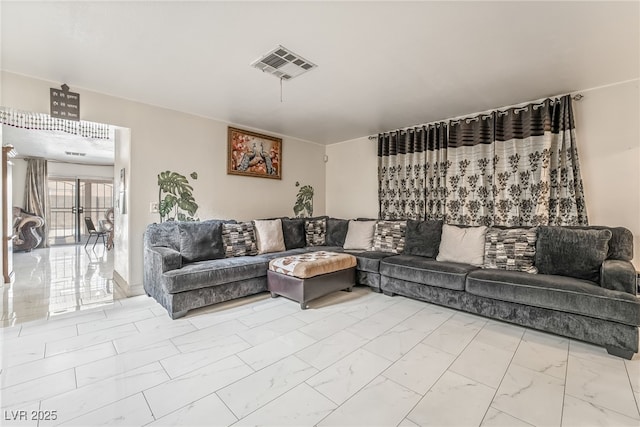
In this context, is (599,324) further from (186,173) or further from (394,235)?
(186,173)

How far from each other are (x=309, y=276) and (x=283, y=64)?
2.07 m

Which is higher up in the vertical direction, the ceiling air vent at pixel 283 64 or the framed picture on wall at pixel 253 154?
the ceiling air vent at pixel 283 64

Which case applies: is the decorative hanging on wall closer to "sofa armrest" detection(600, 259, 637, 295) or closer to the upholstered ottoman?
the upholstered ottoman

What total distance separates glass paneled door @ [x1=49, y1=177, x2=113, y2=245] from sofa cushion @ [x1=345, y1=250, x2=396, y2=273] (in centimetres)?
731

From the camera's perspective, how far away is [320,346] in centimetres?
214

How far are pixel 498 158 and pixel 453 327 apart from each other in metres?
2.23

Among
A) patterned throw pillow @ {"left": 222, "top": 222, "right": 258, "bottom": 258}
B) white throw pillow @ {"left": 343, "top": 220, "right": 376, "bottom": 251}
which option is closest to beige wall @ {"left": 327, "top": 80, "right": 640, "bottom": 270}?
white throw pillow @ {"left": 343, "top": 220, "right": 376, "bottom": 251}

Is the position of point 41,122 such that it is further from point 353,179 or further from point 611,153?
point 611,153

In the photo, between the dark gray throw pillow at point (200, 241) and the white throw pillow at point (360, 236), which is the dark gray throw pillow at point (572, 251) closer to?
the white throw pillow at point (360, 236)

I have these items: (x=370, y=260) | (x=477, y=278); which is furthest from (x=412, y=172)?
(x=477, y=278)

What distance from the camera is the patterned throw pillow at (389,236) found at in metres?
3.86

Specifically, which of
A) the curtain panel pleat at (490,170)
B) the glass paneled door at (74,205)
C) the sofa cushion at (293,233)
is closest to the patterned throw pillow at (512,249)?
the curtain panel pleat at (490,170)

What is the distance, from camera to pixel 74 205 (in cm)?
779

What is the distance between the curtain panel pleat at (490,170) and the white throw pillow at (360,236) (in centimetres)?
51
